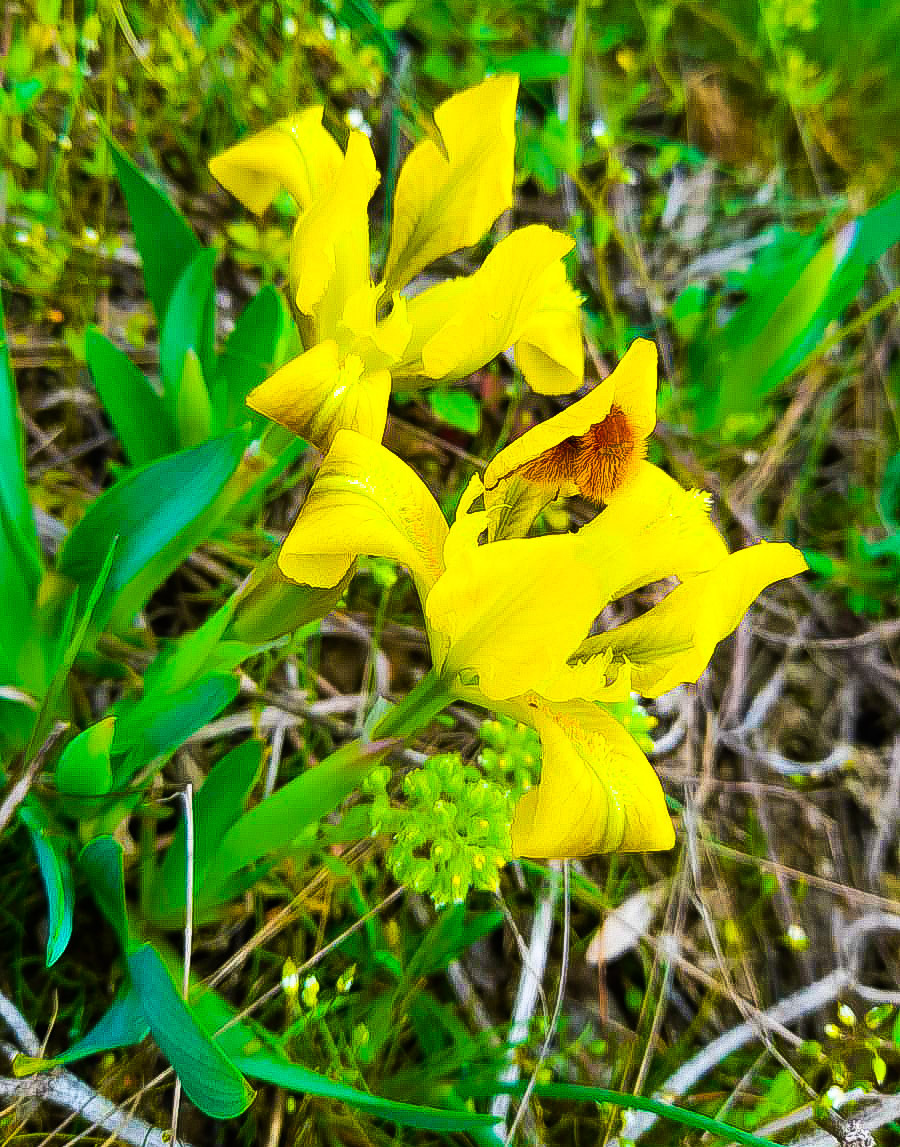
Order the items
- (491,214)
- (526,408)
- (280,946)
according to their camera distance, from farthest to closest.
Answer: (526,408) → (280,946) → (491,214)

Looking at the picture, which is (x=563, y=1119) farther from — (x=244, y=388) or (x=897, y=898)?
(x=244, y=388)

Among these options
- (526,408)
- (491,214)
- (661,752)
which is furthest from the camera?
(526,408)

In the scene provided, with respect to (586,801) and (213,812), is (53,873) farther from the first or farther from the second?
(586,801)

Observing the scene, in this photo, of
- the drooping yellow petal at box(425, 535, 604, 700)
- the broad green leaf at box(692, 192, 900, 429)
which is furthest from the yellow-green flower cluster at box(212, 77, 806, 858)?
the broad green leaf at box(692, 192, 900, 429)

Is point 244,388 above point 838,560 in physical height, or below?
above

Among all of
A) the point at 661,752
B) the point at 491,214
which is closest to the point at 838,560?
the point at 661,752

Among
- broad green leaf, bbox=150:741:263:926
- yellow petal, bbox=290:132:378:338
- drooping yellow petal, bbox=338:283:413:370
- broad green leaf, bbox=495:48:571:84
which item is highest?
broad green leaf, bbox=495:48:571:84

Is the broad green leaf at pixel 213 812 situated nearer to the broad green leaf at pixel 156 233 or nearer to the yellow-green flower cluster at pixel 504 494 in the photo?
the yellow-green flower cluster at pixel 504 494

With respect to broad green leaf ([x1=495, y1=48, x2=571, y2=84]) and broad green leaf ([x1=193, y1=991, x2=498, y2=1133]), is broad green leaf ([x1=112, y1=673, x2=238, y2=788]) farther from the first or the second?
broad green leaf ([x1=495, y1=48, x2=571, y2=84])
